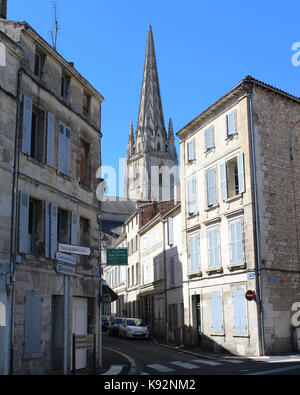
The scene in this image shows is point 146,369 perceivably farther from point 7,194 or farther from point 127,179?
point 127,179

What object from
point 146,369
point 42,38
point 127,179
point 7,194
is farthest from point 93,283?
point 127,179

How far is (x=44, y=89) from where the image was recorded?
15531mm

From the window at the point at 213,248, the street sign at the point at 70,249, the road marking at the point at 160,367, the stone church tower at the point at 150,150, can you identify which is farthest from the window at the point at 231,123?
the stone church tower at the point at 150,150

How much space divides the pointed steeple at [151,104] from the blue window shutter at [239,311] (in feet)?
277

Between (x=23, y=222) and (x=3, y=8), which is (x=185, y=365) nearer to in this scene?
(x=23, y=222)

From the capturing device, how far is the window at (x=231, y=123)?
22328mm

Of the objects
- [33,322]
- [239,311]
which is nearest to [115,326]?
[239,311]

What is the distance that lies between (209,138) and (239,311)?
8463mm

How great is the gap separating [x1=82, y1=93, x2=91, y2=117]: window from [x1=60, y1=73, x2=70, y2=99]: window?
131 cm

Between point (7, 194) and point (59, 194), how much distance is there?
8.97 feet

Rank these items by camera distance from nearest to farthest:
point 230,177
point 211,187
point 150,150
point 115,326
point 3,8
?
point 3,8, point 230,177, point 211,187, point 115,326, point 150,150

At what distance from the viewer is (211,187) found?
23531mm

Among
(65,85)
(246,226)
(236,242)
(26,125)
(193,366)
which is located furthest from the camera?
(236,242)

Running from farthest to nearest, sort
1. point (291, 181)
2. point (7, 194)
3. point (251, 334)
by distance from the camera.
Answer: point (291, 181)
point (251, 334)
point (7, 194)
